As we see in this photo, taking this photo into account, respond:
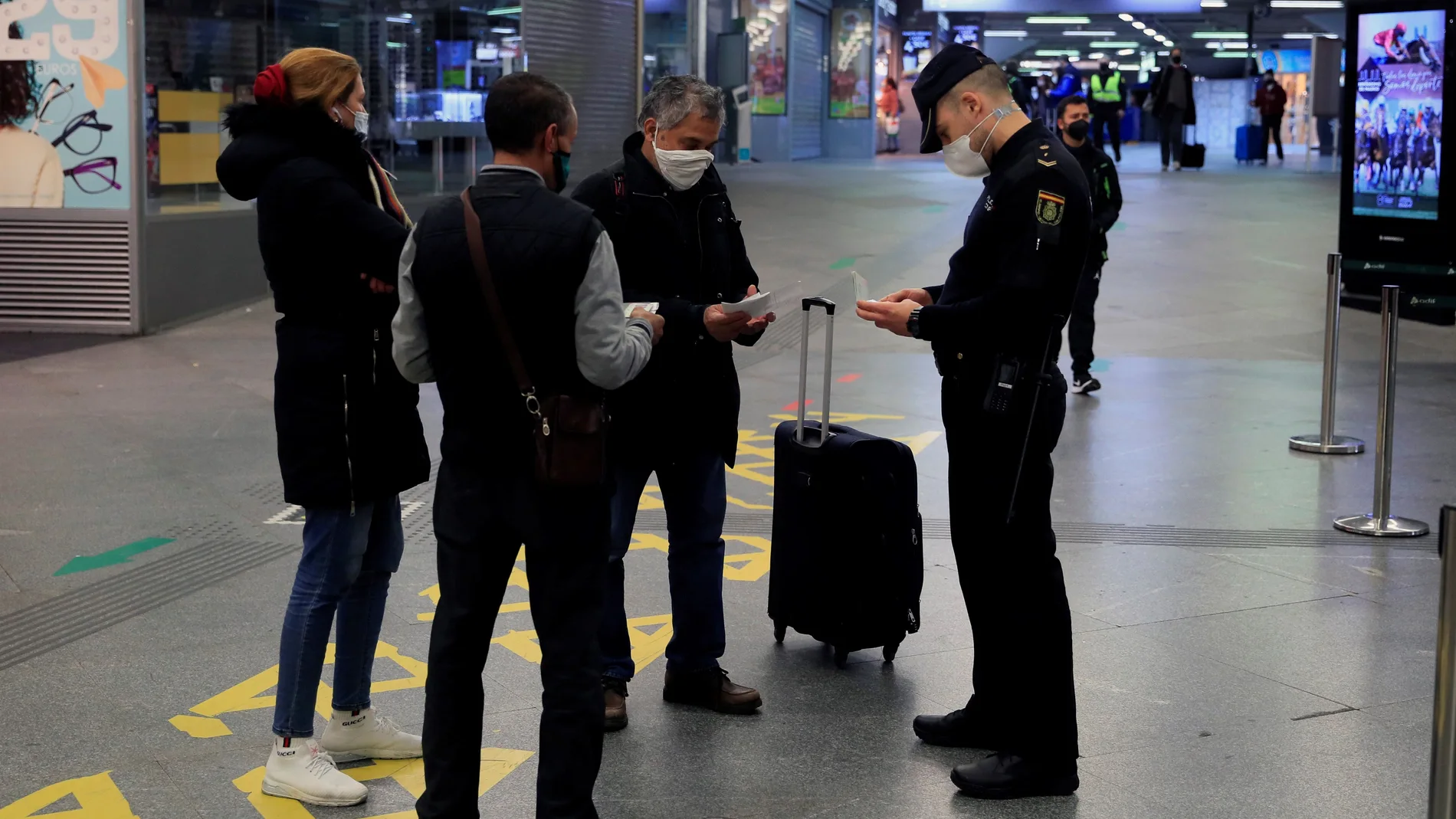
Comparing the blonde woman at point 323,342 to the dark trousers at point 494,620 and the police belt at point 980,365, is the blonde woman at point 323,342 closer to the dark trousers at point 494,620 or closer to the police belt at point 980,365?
the dark trousers at point 494,620

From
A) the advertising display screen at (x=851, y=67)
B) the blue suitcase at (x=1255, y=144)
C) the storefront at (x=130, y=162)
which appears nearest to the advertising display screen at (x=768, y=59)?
the advertising display screen at (x=851, y=67)

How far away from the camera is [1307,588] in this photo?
5410mm

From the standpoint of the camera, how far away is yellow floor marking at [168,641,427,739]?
4.05 meters

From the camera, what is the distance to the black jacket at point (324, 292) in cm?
339

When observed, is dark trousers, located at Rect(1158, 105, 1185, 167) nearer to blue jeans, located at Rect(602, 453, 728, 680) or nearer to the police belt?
blue jeans, located at Rect(602, 453, 728, 680)

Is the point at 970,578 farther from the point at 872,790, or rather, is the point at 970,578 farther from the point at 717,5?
the point at 717,5

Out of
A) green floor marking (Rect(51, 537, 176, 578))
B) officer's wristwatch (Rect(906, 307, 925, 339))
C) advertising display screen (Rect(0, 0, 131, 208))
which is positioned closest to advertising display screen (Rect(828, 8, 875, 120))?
advertising display screen (Rect(0, 0, 131, 208))

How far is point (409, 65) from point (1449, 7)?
994 cm

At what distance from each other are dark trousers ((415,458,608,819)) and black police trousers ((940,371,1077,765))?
1059 millimetres

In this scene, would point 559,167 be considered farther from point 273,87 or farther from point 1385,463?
point 1385,463

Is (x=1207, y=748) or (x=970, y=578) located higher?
(x=970, y=578)

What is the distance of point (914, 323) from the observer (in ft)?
12.3

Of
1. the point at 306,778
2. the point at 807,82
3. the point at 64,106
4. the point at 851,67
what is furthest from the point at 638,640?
the point at 851,67

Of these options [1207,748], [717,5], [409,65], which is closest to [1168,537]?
→ [1207,748]
